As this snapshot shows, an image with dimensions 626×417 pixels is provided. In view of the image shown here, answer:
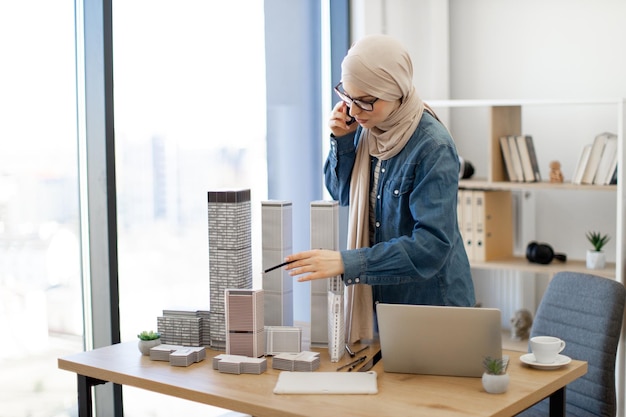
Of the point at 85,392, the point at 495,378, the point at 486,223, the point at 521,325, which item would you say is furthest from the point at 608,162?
the point at 85,392

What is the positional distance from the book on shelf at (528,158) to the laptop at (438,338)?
2.28 metres

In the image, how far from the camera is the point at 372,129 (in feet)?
7.93

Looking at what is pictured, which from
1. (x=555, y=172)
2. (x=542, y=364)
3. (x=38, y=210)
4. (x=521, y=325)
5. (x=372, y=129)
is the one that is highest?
(x=372, y=129)

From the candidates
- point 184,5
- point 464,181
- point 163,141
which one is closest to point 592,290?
point 464,181

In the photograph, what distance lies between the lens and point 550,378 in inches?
80.6

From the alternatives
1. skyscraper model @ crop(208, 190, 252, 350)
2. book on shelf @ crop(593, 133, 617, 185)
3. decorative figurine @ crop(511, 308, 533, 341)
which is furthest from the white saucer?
decorative figurine @ crop(511, 308, 533, 341)

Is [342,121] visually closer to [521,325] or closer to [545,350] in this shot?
[545,350]

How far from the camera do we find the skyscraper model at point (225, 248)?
2295 mm

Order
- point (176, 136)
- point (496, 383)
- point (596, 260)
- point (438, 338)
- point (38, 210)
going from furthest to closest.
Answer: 1. point (596, 260)
2. point (176, 136)
3. point (38, 210)
4. point (438, 338)
5. point (496, 383)

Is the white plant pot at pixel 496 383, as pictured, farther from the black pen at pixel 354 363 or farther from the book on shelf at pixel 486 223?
the book on shelf at pixel 486 223

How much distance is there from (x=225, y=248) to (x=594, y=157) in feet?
7.55

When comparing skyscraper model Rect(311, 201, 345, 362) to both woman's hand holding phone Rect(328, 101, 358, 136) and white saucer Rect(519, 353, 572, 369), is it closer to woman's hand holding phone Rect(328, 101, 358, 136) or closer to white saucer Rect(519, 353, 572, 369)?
woman's hand holding phone Rect(328, 101, 358, 136)

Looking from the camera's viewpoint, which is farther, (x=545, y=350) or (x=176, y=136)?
(x=176, y=136)

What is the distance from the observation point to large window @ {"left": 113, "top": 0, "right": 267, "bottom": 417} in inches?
134
